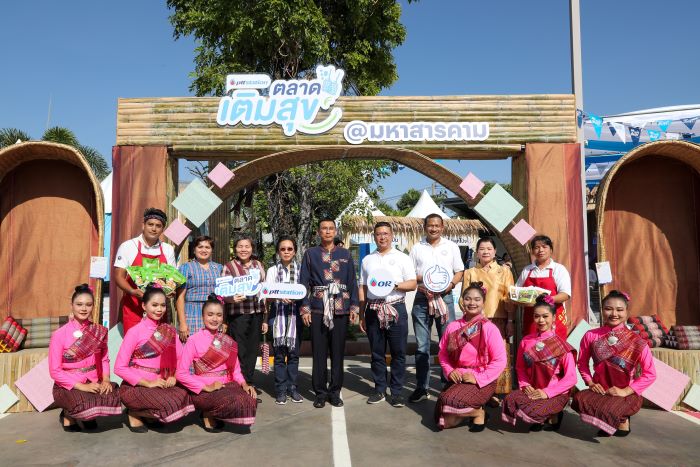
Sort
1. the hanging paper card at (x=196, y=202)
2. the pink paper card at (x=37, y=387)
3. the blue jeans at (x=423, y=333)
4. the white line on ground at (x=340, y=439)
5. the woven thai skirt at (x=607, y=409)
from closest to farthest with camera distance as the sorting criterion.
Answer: the white line on ground at (x=340, y=439)
the woven thai skirt at (x=607, y=409)
the pink paper card at (x=37, y=387)
the blue jeans at (x=423, y=333)
the hanging paper card at (x=196, y=202)

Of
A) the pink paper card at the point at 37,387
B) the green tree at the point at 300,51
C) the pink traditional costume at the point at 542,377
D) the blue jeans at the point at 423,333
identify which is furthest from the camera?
the green tree at the point at 300,51

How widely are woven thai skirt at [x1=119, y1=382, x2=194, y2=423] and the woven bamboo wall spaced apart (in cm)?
256

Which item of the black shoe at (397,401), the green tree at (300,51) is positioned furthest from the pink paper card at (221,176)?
the green tree at (300,51)

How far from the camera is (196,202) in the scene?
5324 millimetres

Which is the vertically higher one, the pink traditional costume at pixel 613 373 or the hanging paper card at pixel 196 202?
the hanging paper card at pixel 196 202

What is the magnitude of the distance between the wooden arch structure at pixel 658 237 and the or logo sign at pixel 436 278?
81.3 inches

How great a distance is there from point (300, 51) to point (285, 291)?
7.79 m

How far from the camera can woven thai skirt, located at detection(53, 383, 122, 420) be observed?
12.2 feet

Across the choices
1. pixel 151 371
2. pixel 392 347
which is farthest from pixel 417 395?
pixel 151 371

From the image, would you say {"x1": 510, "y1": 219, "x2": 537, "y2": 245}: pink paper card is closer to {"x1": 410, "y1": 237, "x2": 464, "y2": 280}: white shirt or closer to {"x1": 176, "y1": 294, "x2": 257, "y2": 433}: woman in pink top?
{"x1": 410, "y1": 237, "x2": 464, "y2": 280}: white shirt

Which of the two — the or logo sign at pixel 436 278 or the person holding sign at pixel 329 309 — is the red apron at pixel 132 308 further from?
the or logo sign at pixel 436 278

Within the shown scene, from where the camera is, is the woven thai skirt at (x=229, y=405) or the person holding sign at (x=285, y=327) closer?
the woven thai skirt at (x=229, y=405)

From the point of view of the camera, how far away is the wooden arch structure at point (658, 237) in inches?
217

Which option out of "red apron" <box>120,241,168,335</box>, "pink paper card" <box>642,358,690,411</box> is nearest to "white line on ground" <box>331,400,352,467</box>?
"red apron" <box>120,241,168,335</box>
